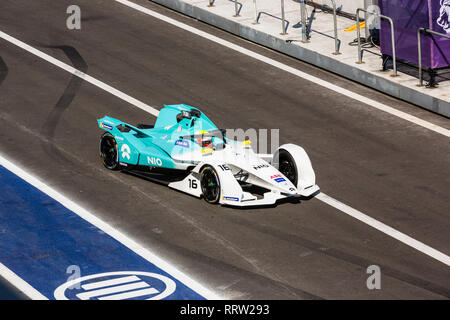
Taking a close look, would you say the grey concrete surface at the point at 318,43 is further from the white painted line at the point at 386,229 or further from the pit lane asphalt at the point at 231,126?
the white painted line at the point at 386,229

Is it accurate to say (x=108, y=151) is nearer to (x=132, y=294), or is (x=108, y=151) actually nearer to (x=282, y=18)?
(x=132, y=294)

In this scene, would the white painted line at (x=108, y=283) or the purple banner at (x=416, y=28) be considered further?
the purple banner at (x=416, y=28)

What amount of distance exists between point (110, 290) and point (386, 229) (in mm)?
4649

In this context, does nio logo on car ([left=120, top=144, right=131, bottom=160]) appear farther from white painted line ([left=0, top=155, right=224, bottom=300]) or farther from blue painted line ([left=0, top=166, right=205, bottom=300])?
blue painted line ([left=0, top=166, right=205, bottom=300])

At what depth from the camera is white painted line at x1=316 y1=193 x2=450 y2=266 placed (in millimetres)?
13930

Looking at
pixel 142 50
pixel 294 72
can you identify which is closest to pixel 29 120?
pixel 142 50

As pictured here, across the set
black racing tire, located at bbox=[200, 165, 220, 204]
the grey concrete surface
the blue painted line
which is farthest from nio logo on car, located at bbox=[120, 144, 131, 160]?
the grey concrete surface

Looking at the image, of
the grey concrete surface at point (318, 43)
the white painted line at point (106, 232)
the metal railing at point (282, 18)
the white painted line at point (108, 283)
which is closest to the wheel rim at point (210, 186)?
the white painted line at point (106, 232)

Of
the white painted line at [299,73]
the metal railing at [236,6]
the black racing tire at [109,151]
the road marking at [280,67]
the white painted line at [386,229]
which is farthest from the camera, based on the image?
the metal railing at [236,6]

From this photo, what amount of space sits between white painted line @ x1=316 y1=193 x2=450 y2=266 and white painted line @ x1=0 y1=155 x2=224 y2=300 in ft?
11.2

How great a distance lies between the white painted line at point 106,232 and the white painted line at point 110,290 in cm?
54

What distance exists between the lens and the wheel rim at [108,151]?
1697 cm

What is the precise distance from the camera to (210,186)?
1541 centimetres
